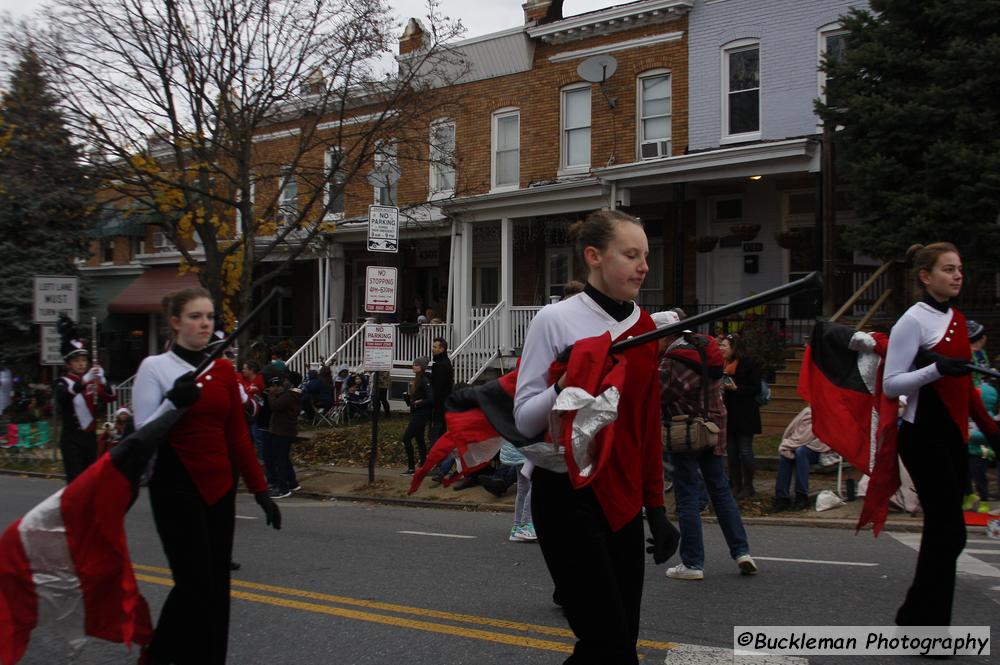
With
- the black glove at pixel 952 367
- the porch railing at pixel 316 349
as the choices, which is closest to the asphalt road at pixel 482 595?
the black glove at pixel 952 367

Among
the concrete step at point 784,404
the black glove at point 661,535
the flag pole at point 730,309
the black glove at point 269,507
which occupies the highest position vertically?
the flag pole at point 730,309

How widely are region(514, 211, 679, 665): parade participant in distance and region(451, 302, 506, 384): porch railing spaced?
16.2 metres

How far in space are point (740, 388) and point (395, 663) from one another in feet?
22.5

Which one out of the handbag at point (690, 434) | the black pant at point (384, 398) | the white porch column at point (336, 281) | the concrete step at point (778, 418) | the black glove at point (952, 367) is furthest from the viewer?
the white porch column at point (336, 281)

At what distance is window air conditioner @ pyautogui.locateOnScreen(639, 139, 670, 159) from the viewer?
66.9ft

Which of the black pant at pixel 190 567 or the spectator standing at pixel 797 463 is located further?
the spectator standing at pixel 797 463

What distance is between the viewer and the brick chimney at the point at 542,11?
22.3m

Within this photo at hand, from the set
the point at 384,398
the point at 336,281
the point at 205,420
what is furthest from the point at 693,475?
the point at 336,281

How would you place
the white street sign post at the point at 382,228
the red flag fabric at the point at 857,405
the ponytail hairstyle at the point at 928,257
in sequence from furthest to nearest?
the white street sign post at the point at 382,228 < the red flag fabric at the point at 857,405 < the ponytail hairstyle at the point at 928,257

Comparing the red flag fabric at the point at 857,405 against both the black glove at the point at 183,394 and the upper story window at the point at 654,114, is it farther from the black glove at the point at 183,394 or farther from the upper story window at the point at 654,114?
the upper story window at the point at 654,114

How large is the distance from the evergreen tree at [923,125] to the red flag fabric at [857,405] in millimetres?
9076

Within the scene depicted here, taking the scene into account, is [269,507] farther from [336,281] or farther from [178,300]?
[336,281]

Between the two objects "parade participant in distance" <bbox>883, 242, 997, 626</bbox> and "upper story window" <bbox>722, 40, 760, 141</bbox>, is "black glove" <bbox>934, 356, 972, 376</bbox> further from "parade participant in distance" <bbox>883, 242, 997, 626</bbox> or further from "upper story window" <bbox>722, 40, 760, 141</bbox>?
"upper story window" <bbox>722, 40, 760, 141</bbox>

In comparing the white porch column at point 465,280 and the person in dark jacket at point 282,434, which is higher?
the white porch column at point 465,280
